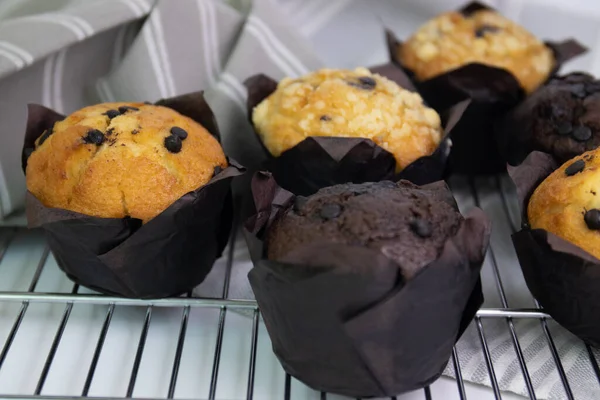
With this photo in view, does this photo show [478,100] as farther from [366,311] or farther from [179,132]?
[366,311]

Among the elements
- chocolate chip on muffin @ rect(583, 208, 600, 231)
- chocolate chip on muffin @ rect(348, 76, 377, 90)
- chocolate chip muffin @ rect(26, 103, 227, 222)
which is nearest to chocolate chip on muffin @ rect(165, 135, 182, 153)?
chocolate chip muffin @ rect(26, 103, 227, 222)

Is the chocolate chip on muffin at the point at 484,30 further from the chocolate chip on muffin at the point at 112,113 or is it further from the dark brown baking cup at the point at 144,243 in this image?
the chocolate chip on muffin at the point at 112,113

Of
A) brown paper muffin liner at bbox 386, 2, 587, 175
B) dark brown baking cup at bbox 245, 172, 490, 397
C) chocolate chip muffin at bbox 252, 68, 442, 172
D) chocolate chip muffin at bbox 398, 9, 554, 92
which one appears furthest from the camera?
chocolate chip muffin at bbox 398, 9, 554, 92

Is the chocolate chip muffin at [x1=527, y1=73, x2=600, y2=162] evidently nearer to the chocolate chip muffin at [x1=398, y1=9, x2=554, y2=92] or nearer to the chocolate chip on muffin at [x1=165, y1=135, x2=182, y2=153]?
the chocolate chip muffin at [x1=398, y1=9, x2=554, y2=92]

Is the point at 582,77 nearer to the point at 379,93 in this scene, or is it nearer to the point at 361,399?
the point at 379,93

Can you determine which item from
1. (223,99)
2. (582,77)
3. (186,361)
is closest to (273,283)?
(186,361)

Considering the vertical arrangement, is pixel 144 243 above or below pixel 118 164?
below

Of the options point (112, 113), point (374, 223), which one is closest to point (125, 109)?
point (112, 113)
